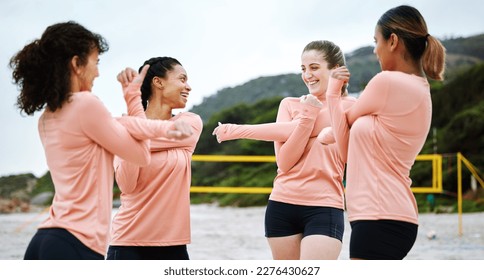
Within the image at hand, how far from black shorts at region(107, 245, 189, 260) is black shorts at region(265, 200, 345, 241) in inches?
17.8

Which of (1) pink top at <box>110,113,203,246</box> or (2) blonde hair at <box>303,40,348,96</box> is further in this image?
(2) blonde hair at <box>303,40,348,96</box>

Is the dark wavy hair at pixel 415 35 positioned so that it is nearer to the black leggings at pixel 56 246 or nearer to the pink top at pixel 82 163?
the pink top at pixel 82 163

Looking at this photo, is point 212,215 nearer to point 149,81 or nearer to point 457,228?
point 457,228

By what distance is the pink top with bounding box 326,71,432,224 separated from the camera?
2137 mm

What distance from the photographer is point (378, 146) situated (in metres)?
2.14

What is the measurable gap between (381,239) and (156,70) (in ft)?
3.67

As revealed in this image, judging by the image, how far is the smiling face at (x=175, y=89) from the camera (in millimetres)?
2684

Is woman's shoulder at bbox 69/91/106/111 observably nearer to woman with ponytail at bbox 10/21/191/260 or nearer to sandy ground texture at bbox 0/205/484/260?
woman with ponytail at bbox 10/21/191/260

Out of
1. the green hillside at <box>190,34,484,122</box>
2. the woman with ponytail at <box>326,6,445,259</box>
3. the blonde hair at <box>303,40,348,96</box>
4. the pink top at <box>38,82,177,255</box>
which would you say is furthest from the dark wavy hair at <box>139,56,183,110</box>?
the green hillside at <box>190,34,484,122</box>

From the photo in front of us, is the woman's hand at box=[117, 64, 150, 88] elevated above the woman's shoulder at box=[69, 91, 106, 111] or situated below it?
above

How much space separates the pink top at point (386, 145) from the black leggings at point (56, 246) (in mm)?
829

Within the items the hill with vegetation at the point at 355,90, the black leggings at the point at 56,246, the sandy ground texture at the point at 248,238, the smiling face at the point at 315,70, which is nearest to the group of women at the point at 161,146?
the black leggings at the point at 56,246
